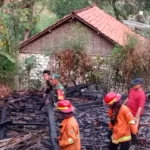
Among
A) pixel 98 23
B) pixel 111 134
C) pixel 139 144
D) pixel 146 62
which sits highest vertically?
pixel 98 23

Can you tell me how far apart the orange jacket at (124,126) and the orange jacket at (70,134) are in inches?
31.9

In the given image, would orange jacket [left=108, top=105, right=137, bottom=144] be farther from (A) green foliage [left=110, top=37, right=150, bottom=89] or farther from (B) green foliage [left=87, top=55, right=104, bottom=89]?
(B) green foliage [left=87, top=55, right=104, bottom=89]

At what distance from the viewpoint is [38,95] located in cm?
1605

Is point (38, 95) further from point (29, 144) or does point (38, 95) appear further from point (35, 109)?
point (29, 144)

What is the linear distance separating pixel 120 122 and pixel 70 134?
40.1 inches

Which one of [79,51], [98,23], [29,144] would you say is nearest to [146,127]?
[29,144]

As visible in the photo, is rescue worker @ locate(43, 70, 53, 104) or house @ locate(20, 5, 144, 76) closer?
rescue worker @ locate(43, 70, 53, 104)

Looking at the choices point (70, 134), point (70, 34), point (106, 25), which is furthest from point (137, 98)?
point (106, 25)

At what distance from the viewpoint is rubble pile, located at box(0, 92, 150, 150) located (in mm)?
8414

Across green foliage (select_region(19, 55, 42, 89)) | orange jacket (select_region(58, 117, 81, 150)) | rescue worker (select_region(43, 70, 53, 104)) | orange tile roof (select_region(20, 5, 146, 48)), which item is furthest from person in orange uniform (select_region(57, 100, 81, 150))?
orange tile roof (select_region(20, 5, 146, 48))

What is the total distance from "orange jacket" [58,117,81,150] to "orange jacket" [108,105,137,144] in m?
0.81

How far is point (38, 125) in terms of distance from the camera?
10828 millimetres

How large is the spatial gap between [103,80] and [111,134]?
11010 mm

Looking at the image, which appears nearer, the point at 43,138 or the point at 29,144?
the point at 29,144
